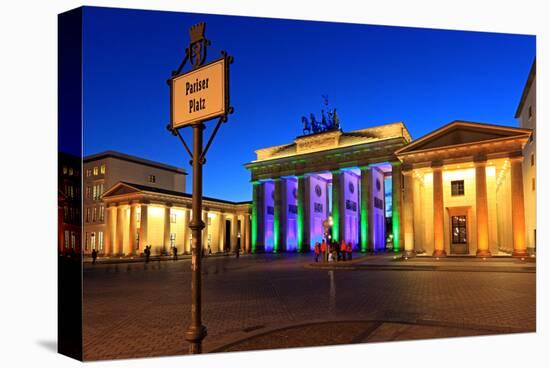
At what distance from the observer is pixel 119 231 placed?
4675 centimetres

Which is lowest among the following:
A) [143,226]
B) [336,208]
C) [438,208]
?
[143,226]

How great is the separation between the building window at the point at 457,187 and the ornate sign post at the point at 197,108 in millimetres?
29454

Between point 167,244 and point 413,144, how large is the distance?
28.6 metres

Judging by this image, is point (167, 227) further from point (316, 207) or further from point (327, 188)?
point (327, 188)

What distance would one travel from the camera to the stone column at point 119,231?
46.3m

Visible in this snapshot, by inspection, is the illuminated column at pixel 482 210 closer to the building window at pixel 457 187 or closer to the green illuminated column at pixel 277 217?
the building window at pixel 457 187

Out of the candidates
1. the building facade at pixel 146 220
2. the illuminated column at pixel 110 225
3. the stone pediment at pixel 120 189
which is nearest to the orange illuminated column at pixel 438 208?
the building facade at pixel 146 220

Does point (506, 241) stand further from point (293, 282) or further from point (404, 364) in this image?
point (404, 364)

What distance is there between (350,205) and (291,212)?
24.0ft

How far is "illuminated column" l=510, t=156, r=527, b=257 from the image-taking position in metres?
25.7

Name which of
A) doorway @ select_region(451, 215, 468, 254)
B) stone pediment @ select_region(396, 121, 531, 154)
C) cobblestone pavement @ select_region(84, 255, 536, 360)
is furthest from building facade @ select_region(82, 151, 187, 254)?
cobblestone pavement @ select_region(84, 255, 536, 360)

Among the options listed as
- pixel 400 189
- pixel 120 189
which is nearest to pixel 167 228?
pixel 120 189

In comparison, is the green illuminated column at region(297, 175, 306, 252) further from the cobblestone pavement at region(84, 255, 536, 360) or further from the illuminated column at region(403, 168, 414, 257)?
the cobblestone pavement at region(84, 255, 536, 360)

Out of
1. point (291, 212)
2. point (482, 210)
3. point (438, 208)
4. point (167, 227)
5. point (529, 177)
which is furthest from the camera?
point (291, 212)
